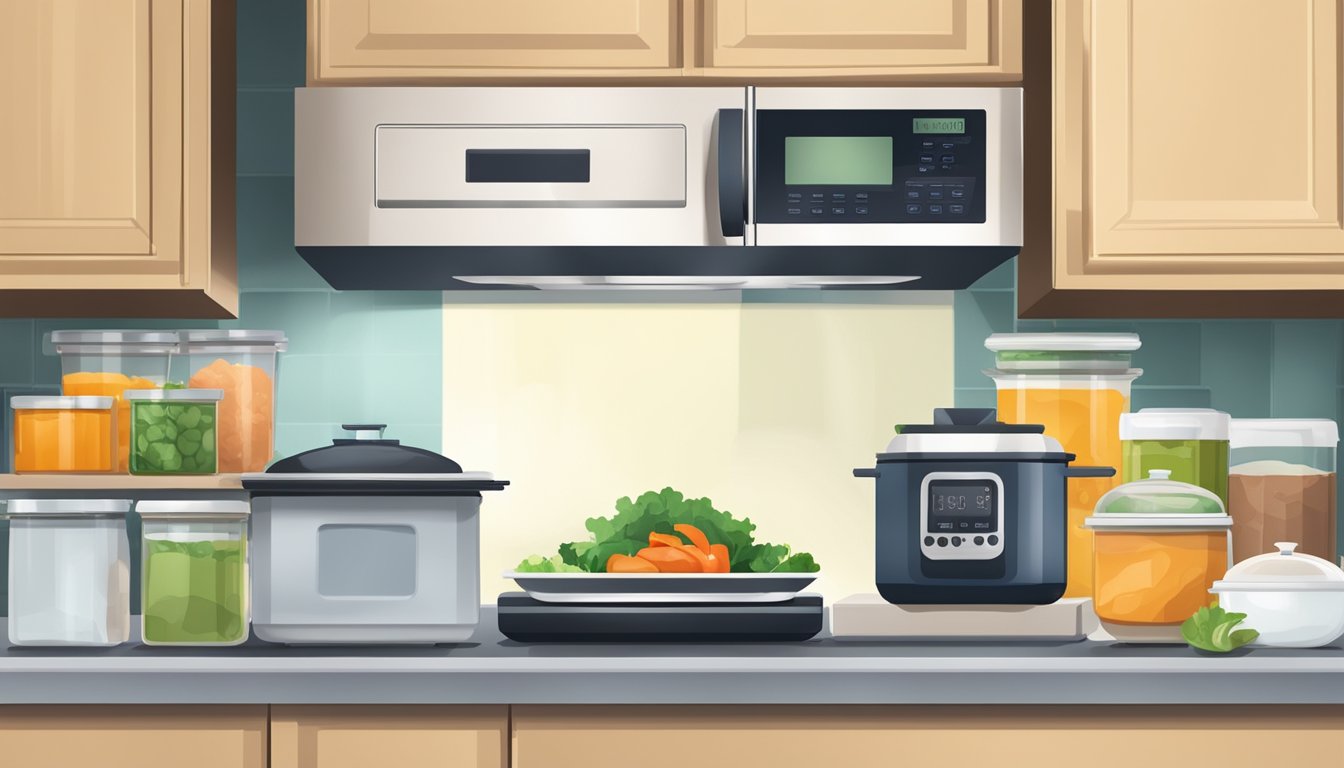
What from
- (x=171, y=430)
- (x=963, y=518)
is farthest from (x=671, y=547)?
(x=171, y=430)

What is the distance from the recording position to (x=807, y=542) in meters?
2.20

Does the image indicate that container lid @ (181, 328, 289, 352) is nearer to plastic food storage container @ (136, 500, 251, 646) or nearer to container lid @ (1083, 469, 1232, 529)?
plastic food storage container @ (136, 500, 251, 646)

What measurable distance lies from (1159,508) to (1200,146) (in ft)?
1.93

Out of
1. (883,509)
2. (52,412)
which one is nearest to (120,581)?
(52,412)

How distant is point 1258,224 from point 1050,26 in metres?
0.45

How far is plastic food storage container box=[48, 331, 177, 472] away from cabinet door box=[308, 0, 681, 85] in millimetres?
585

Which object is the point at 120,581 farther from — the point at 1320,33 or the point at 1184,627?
Result: the point at 1320,33

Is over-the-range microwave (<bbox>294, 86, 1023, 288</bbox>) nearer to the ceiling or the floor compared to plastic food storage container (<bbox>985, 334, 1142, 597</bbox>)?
nearer to the ceiling

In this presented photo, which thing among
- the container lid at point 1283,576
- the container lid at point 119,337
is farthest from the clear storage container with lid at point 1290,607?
the container lid at point 119,337

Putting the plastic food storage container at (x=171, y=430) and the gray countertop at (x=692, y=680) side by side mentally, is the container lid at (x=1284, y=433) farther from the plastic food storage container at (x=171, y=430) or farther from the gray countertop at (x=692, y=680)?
the plastic food storage container at (x=171, y=430)

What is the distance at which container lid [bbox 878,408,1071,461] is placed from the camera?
66.7 inches

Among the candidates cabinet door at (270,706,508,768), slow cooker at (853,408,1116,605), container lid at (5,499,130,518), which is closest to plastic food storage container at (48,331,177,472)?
container lid at (5,499,130,518)

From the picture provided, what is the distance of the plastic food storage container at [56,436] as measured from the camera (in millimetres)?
1919

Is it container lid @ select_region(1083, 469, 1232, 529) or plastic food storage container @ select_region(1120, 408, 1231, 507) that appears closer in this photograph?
container lid @ select_region(1083, 469, 1232, 529)
